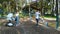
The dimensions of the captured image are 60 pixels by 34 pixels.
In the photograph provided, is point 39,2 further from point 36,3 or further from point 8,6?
point 8,6

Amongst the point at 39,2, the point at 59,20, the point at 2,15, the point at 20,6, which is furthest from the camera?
the point at 20,6

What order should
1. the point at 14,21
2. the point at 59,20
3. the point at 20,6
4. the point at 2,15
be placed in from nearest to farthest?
the point at 59,20 → the point at 14,21 → the point at 2,15 → the point at 20,6

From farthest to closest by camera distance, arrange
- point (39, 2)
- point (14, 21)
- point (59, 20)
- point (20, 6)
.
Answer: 1. point (20, 6)
2. point (39, 2)
3. point (14, 21)
4. point (59, 20)

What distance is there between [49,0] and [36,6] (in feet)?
7.56

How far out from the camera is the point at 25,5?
80.9ft

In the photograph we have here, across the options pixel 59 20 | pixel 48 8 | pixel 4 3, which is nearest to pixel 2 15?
pixel 4 3

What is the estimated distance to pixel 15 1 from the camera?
2530 centimetres

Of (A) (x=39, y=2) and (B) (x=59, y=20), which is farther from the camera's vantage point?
(A) (x=39, y=2)

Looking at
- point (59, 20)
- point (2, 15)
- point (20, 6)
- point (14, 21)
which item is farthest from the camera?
point (20, 6)

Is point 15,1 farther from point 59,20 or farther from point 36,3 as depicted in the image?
point 59,20

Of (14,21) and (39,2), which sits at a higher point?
(39,2)

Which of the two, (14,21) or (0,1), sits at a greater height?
(0,1)

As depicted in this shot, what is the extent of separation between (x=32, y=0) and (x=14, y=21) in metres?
7.90

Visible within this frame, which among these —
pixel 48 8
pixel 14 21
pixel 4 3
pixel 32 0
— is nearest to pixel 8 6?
pixel 4 3
